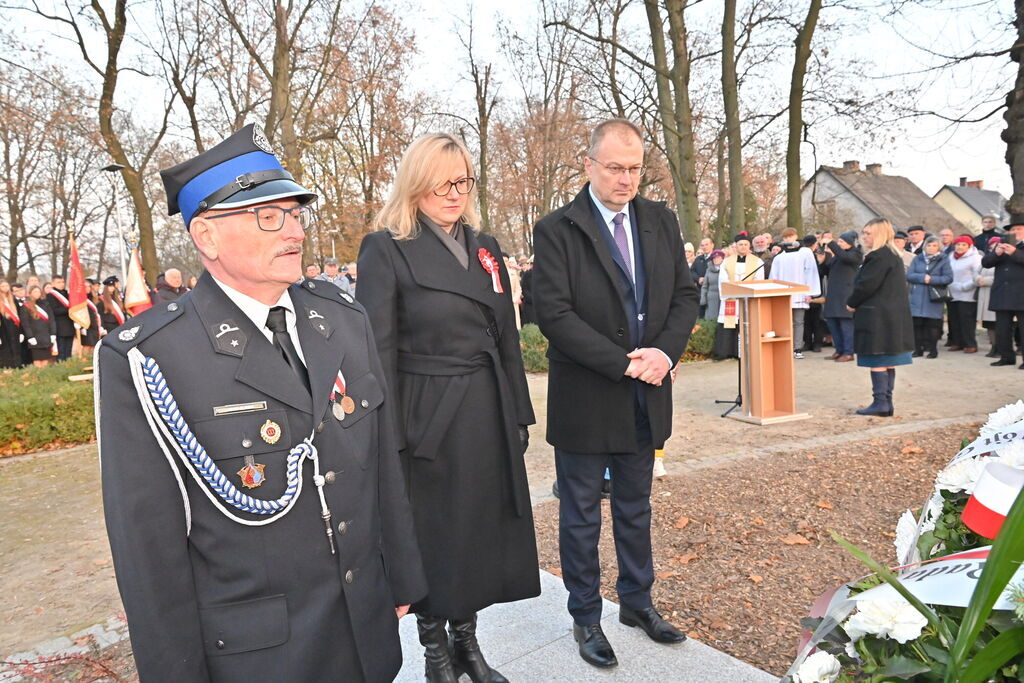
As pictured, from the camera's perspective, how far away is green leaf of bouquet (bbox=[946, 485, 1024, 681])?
1021 mm

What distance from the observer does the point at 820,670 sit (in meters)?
1.28

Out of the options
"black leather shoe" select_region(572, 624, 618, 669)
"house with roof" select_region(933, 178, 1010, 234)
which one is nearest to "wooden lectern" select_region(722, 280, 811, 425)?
"black leather shoe" select_region(572, 624, 618, 669)

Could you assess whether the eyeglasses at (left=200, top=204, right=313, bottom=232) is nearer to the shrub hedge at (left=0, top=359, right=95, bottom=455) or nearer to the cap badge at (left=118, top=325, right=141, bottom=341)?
the cap badge at (left=118, top=325, right=141, bottom=341)

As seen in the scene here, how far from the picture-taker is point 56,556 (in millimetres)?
4934

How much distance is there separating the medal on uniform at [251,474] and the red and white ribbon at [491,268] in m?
1.44

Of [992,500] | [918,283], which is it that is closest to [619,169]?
[992,500]

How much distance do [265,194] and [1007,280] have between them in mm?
11736

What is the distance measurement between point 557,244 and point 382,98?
2748cm

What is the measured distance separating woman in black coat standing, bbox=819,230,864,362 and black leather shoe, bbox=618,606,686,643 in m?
9.43

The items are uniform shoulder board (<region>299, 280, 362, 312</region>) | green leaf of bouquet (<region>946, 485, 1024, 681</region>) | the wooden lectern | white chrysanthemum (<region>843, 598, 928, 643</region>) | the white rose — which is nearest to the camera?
green leaf of bouquet (<region>946, 485, 1024, 681</region>)

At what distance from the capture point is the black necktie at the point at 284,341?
187cm

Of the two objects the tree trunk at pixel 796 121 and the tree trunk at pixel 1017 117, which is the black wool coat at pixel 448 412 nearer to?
the tree trunk at pixel 1017 117

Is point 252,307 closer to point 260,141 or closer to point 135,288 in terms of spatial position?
point 260,141

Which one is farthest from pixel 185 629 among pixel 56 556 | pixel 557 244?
pixel 56 556
